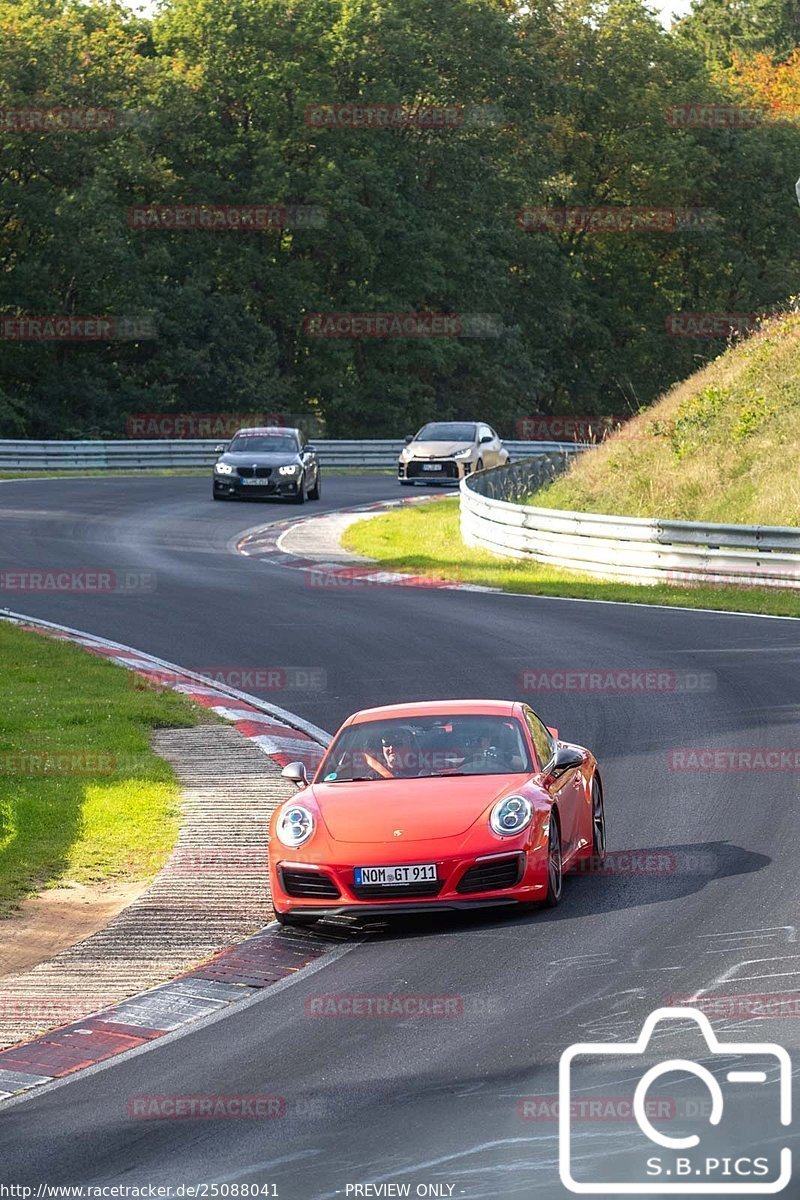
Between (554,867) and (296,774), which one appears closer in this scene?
(554,867)

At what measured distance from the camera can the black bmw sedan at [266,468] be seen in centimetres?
4075

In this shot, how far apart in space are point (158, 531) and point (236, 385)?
3006 centimetres

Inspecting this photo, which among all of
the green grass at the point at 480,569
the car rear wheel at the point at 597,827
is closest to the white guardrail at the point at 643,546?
the green grass at the point at 480,569

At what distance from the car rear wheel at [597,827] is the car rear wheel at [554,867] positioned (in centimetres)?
85

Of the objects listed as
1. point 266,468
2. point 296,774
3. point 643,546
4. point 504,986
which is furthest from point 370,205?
point 504,986

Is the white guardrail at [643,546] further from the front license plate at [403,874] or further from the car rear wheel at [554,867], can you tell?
the front license plate at [403,874]

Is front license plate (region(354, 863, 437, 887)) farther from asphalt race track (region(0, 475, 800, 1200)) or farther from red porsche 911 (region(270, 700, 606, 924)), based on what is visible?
asphalt race track (region(0, 475, 800, 1200))

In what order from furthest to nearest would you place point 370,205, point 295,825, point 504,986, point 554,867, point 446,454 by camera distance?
point 370,205, point 446,454, point 295,825, point 554,867, point 504,986

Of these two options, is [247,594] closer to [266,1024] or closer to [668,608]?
[668,608]

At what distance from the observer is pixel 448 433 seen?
47.1 m

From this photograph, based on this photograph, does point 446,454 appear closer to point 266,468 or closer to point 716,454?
point 266,468

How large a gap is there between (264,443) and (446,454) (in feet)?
19.4

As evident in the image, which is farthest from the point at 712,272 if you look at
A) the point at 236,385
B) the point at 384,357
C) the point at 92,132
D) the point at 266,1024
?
the point at 266,1024

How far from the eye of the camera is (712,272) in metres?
81.0
